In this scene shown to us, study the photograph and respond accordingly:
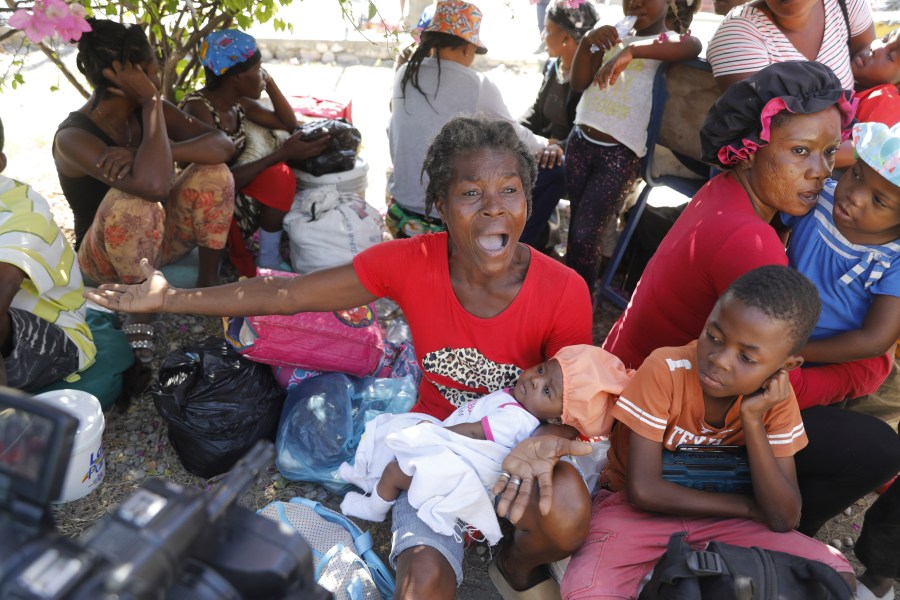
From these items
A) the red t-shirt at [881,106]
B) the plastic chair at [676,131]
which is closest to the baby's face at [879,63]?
the red t-shirt at [881,106]

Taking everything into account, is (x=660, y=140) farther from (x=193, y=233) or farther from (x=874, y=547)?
(x=193, y=233)

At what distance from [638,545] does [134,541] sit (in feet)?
5.04

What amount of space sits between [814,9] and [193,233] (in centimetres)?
321

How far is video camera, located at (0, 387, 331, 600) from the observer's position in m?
0.84

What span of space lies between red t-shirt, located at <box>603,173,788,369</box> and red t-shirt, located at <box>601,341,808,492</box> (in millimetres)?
262

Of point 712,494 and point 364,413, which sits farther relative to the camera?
point 364,413

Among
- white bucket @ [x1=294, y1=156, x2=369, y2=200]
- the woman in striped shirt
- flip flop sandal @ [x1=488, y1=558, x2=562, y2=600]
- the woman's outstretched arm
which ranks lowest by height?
flip flop sandal @ [x1=488, y1=558, x2=562, y2=600]

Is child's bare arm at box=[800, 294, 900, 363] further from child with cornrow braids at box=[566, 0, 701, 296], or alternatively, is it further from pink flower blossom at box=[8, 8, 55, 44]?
pink flower blossom at box=[8, 8, 55, 44]

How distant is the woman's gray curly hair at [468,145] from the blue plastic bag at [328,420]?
3.38ft

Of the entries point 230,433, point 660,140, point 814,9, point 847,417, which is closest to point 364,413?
point 230,433

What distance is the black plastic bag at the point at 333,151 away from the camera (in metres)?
4.16

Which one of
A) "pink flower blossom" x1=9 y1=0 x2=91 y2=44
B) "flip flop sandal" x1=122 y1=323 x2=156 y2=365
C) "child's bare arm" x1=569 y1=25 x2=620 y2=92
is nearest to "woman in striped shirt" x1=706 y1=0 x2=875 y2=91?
"child's bare arm" x1=569 y1=25 x2=620 y2=92

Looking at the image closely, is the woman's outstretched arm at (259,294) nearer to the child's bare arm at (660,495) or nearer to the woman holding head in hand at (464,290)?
the woman holding head in hand at (464,290)

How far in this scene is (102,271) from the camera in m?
3.32
